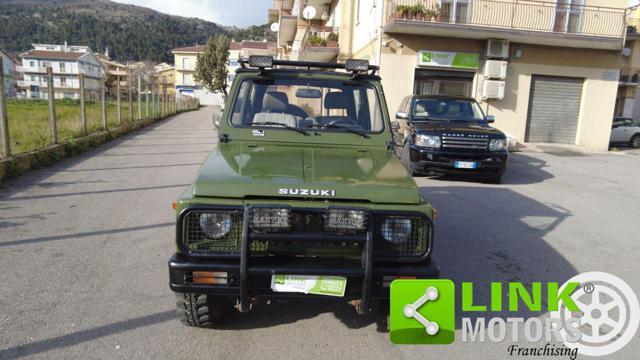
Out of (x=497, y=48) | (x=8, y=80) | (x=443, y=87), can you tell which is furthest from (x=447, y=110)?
(x=8, y=80)

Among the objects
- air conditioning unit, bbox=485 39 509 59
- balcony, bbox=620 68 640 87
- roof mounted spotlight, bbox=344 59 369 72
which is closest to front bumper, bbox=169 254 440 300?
roof mounted spotlight, bbox=344 59 369 72

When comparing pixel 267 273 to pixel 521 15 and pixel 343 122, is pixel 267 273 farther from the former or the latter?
pixel 521 15

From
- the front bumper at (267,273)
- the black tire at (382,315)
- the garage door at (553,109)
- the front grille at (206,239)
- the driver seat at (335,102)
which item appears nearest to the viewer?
the front bumper at (267,273)

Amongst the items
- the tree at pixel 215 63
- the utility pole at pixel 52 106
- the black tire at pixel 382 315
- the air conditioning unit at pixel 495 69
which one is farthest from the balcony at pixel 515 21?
the tree at pixel 215 63

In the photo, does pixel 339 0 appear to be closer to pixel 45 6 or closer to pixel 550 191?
pixel 550 191

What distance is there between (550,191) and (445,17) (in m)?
10.6

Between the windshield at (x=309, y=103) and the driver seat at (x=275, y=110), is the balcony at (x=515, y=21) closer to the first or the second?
the windshield at (x=309, y=103)

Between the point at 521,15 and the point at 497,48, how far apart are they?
5.60 feet

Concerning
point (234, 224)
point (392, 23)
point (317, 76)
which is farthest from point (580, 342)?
point (392, 23)

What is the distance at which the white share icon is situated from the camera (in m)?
3.05

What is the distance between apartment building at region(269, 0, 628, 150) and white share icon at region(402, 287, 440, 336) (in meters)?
15.3

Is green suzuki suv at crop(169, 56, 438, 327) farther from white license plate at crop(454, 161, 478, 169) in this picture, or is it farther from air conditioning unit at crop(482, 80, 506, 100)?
air conditioning unit at crop(482, 80, 506, 100)

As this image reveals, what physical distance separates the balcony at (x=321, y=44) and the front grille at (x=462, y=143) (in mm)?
14522

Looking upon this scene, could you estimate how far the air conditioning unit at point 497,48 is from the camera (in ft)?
59.9
